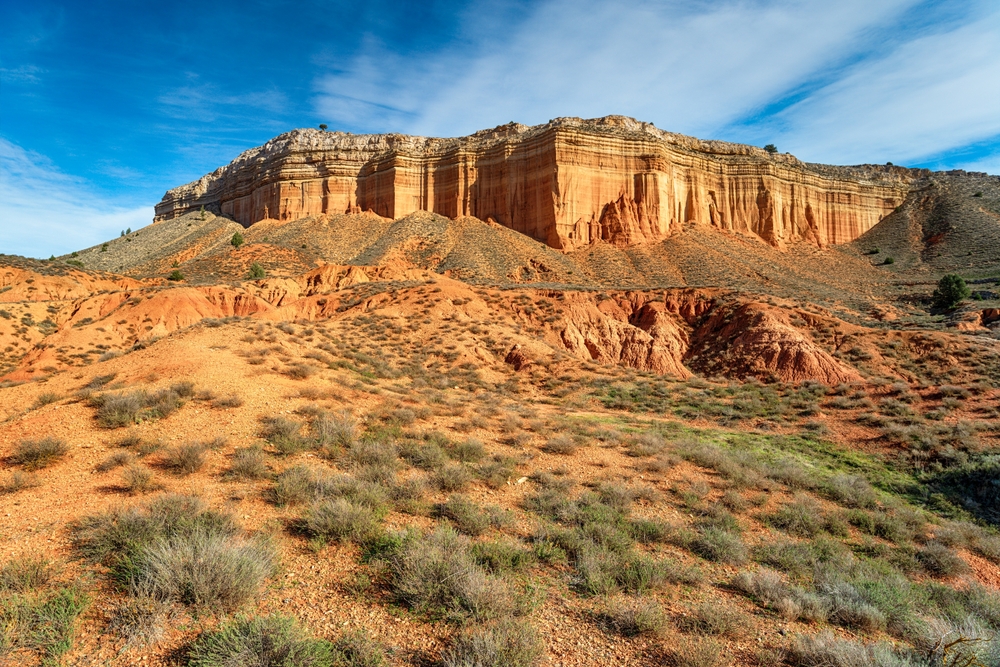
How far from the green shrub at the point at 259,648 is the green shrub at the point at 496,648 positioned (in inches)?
36.8

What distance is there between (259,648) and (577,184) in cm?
5237

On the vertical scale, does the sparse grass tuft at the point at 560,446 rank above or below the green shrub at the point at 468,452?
below

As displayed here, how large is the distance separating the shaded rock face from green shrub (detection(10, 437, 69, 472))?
46.0 m

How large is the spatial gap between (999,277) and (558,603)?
52.7m

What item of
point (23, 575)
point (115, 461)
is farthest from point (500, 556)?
point (115, 461)

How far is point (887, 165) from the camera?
67812 mm

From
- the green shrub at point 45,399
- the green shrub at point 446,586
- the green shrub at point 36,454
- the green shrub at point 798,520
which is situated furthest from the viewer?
the green shrub at point 45,399

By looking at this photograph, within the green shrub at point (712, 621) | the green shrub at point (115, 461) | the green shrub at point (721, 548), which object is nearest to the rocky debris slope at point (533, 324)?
the green shrub at point (115, 461)

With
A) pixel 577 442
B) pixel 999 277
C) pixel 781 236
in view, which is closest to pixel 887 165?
pixel 781 236

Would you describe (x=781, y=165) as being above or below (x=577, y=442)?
above

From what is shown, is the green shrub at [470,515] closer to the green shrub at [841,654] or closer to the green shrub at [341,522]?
the green shrub at [341,522]

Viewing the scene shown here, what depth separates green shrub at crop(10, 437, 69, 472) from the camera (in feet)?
20.8

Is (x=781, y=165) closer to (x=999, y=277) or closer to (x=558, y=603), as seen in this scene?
(x=999, y=277)

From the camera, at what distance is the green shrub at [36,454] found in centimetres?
633
